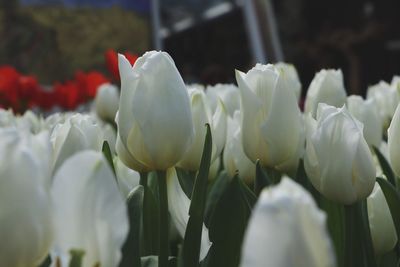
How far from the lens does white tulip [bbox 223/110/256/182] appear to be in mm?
862

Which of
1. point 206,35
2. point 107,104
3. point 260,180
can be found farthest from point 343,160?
point 206,35

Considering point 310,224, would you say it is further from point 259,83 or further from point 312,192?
point 312,192

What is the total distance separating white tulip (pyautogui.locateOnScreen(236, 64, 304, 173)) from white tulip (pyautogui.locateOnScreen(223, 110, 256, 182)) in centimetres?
9

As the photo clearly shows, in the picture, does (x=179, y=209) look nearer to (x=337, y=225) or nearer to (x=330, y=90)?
(x=337, y=225)

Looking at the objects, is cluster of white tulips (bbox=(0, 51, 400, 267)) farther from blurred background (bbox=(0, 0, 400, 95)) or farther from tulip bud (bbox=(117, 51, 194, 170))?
blurred background (bbox=(0, 0, 400, 95))

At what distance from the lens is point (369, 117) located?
40.0 inches

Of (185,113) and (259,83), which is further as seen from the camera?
(259,83)

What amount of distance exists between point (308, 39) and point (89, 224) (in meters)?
8.16

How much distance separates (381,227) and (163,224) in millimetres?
254

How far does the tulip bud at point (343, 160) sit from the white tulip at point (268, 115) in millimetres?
83

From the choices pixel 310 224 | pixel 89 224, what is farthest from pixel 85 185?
pixel 310 224

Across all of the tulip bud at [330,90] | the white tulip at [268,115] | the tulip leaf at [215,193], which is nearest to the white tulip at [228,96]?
the tulip bud at [330,90]

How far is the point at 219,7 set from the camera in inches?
234

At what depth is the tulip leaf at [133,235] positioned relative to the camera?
578 mm
